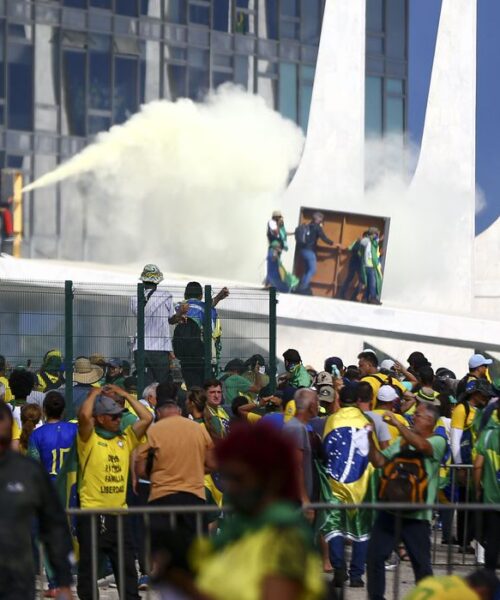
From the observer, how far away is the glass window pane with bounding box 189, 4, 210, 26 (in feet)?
149

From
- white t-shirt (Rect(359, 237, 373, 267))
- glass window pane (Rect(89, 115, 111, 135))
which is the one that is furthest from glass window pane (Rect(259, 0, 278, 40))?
white t-shirt (Rect(359, 237, 373, 267))

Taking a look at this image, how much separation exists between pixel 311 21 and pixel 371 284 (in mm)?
18164

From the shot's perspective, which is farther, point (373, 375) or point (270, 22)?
point (270, 22)

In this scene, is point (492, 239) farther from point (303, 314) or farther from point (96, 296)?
point (96, 296)

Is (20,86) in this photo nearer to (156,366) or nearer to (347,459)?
(156,366)

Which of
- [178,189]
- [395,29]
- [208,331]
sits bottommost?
[208,331]

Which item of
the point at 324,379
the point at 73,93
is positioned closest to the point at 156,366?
the point at 324,379

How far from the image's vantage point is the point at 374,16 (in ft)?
158

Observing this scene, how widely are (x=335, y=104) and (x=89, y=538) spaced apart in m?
33.5

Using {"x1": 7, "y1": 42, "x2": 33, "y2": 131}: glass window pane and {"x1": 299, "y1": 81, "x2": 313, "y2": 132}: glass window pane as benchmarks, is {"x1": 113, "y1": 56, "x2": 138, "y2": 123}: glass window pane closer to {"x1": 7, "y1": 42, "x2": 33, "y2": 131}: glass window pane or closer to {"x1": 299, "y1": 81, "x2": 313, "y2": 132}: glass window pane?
{"x1": 7, "y1": 42, "x2": 33, "y2": 131}: glass window pane

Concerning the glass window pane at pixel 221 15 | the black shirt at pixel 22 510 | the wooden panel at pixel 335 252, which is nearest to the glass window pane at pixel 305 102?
the glass window pane at pixel 221 15

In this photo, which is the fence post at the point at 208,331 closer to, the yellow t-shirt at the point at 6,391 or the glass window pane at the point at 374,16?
the yellow t-shirt at the point at 6,391

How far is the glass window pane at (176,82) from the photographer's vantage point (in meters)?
45.0

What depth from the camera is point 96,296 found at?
15.6 metres
